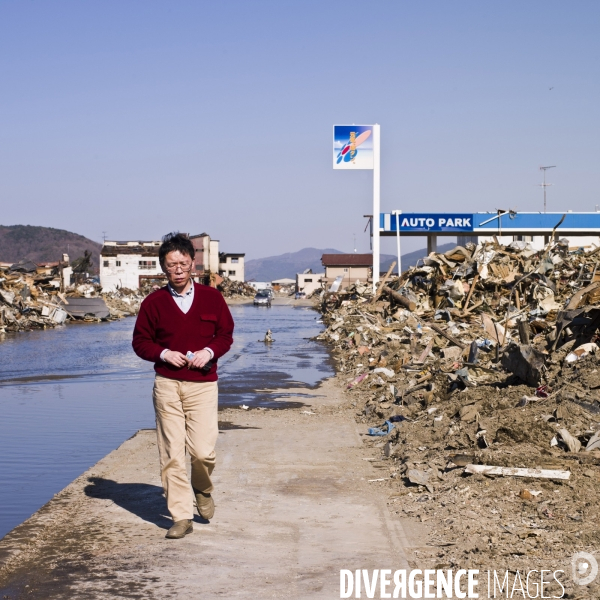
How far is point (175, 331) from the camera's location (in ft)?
19.3

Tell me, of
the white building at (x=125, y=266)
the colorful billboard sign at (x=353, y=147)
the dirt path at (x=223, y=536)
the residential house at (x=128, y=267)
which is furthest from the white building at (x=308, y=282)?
the dirt path at (x=223, y=536)

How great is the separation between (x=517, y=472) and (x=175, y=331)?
2.97 metres

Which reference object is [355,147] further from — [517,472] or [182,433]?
[182,433]

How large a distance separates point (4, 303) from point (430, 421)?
108 ft

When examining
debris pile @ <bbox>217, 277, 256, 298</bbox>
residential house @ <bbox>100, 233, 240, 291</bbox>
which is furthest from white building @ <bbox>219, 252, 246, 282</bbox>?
residential house @ <bbox>100, 233, 240, 291</bbox>

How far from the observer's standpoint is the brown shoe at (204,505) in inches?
241

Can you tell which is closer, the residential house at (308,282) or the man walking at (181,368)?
the man walking at (181,368)

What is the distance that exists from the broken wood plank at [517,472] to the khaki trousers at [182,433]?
2.30 m

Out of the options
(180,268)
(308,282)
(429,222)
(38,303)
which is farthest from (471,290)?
(308,282)

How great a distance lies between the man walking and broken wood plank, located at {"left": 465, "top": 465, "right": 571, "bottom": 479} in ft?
7.54

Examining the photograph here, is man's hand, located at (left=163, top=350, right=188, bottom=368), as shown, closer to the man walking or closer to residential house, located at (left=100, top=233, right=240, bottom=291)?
the man walking

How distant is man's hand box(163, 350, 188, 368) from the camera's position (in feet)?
18.7

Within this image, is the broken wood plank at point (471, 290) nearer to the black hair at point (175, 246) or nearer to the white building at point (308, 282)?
the black hair at point (175, 246)

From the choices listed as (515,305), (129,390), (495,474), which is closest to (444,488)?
(495,474)
